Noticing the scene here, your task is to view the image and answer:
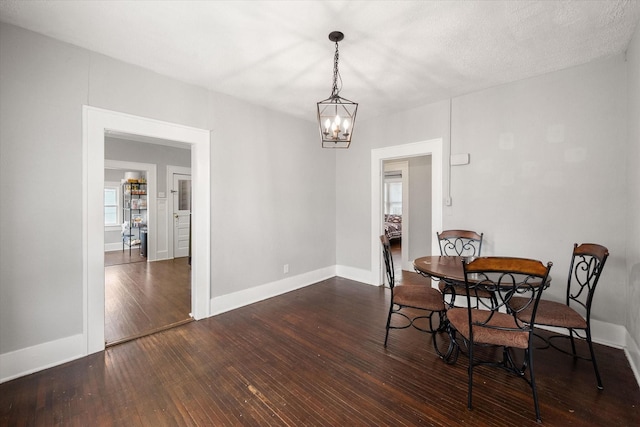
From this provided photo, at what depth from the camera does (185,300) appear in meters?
3.79

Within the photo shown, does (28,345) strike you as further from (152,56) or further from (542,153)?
(542,153)

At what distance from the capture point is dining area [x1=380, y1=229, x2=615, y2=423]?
1.77 m

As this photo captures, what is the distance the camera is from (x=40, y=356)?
2.26 metres

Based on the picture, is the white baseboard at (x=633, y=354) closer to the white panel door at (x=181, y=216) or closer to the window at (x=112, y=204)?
the white panel door at (x=181, y=216)

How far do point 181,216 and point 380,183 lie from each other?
16.6 ft

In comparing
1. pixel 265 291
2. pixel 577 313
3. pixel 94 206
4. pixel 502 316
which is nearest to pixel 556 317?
pixel 577 313

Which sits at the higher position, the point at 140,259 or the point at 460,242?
the point at 460,242

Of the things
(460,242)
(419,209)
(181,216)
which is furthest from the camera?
(181,216)

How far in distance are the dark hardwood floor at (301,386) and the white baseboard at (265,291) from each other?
0.52 meters

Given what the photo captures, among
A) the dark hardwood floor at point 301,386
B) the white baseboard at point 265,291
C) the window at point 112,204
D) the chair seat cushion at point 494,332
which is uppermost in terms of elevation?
the window at point 112,204

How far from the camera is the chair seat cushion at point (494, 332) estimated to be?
1.79m

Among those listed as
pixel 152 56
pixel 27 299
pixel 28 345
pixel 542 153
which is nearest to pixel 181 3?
pixel 152 56

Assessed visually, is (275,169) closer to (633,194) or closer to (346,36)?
(346,36)

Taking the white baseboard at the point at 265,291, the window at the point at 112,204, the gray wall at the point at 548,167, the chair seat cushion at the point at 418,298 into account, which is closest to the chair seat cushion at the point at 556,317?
the chair seat cushion at the point at 418,298
